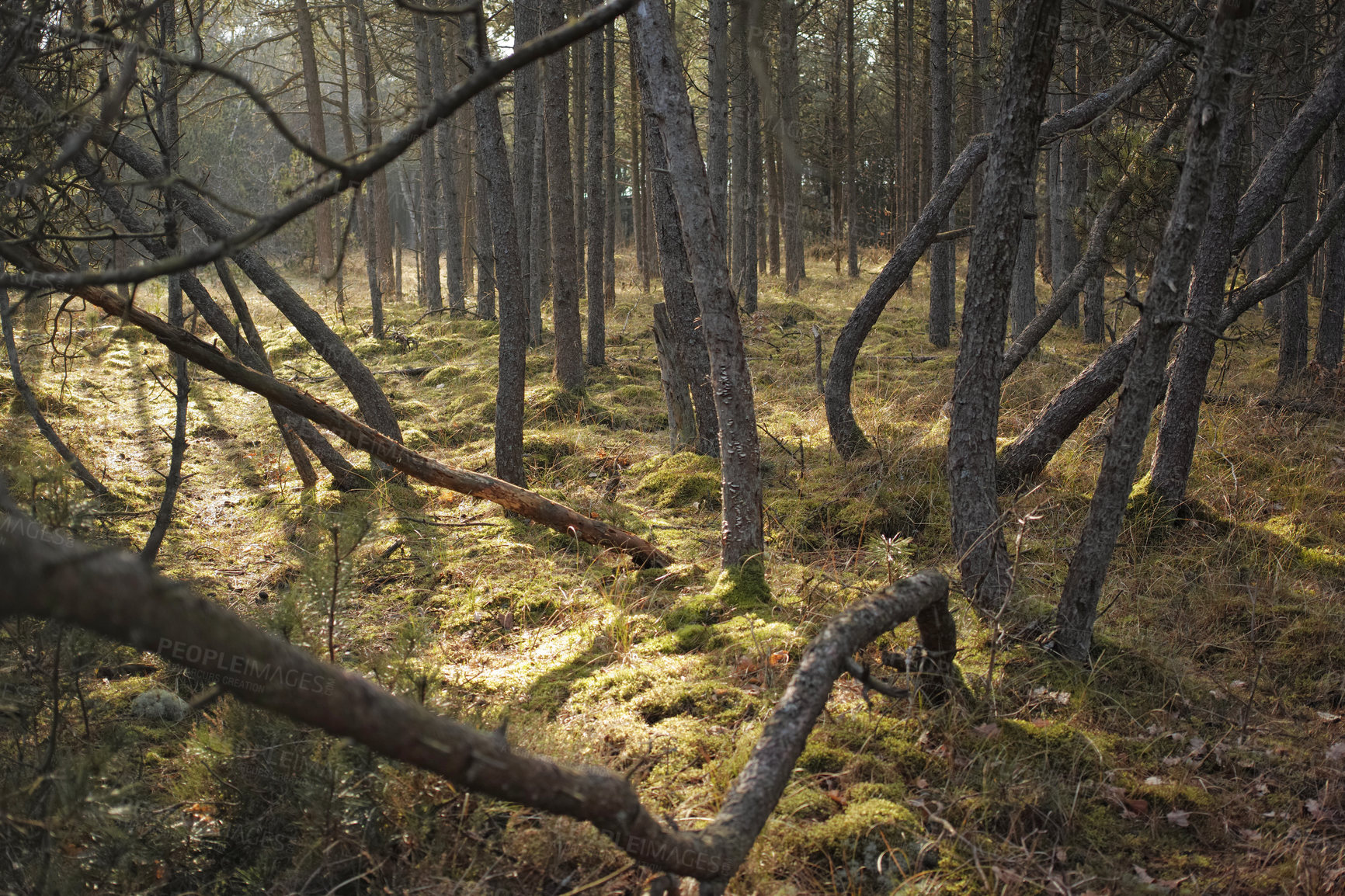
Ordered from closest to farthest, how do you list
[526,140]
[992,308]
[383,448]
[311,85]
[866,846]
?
[866,846]
[992,308]
[383,448]
[526,140]
[311,85]

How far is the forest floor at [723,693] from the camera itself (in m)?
2.89

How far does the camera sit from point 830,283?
2038cm

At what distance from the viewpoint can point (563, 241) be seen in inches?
405

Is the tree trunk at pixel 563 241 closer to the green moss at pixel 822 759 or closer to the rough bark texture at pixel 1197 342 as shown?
the rough bark texture at pixel 1197 342

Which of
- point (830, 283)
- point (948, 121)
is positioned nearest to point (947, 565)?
point (948, 121)

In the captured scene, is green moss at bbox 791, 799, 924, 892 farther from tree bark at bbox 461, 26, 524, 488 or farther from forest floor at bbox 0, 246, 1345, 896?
tree bark at bbox 461, 26, 524, 488

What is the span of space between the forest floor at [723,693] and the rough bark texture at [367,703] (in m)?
0.51

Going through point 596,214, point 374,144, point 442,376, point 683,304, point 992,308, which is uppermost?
point 374,144

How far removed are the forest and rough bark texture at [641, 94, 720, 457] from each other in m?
0.06

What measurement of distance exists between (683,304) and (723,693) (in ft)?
12.9

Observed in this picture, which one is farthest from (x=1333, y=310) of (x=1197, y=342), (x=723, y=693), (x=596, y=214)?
(x=723, y=693)

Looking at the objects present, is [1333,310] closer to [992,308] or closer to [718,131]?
[718,131]

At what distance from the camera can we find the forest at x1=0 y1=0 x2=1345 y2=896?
2668 mm

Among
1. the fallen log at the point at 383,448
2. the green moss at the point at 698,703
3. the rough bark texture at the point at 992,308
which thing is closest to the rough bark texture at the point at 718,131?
the fallen log at the point at 383,448
